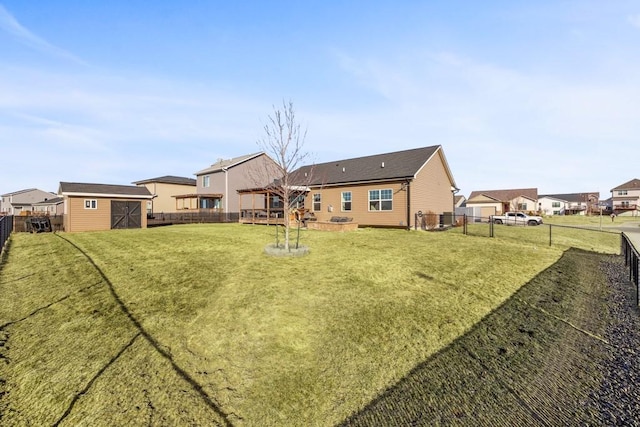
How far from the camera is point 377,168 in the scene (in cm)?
2342

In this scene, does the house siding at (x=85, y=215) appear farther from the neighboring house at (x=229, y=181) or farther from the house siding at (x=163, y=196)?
the house siding at (x=163, y=196)

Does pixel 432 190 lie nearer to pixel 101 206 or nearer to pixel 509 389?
pixel 509 389

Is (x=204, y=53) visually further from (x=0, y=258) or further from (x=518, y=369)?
(x=518, y=369)

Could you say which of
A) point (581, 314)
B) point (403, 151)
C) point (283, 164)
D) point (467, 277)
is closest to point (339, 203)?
point (403, 151)

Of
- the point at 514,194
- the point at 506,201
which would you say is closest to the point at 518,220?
the point at 506,201

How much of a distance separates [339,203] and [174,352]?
19.4 metres

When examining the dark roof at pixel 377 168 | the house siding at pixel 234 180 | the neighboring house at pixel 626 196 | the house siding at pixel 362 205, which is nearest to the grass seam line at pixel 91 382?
the dark roof at pixel 377 168

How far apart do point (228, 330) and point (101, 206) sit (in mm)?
23839

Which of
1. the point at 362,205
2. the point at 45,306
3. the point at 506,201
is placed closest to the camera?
the point at 45,306

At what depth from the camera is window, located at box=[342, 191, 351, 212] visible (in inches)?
924

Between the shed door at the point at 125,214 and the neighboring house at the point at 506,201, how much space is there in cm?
5113

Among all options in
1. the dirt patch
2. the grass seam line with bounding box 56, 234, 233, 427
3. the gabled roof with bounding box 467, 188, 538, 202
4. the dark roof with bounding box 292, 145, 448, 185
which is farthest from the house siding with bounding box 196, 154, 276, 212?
the gabled roof with bounding box 467, 188, 538, 202

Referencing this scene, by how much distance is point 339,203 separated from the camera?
2398 centimetres

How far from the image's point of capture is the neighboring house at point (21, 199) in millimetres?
62312
